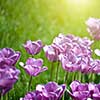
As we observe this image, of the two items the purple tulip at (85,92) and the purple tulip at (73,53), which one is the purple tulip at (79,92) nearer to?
the purple tulip at (85,92)

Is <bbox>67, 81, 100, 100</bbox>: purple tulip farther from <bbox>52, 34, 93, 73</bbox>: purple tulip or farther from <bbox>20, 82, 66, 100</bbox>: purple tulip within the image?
<bbox>52, 34, 93, 73</bbox>: purple tulip

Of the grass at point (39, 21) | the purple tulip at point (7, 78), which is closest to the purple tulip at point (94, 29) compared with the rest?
the grass at point (39, 21)

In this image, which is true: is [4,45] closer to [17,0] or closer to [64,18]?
[17,0]

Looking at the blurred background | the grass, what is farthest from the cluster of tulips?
the blurred background

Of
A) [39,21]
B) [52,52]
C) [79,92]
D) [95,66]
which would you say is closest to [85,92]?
[79,92]

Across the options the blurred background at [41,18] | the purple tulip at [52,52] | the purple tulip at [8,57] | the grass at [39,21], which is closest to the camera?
the purple tulip at [8,57]

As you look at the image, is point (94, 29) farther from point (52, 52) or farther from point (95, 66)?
point (95, 66)
